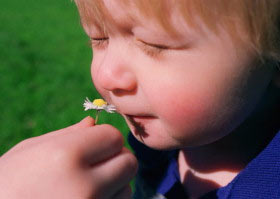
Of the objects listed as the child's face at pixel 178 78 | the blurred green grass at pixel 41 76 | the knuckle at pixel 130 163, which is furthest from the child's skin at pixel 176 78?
the blurred green grass at pixel 41 76

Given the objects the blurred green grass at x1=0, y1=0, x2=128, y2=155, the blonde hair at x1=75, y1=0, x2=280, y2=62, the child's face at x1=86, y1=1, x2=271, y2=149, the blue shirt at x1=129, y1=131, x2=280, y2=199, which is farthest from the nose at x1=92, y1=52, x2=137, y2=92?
the blurred green grass at x1=0, y1=0, x2=128, y2=155

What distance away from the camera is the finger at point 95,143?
33.3 inches

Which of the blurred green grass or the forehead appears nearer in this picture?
the forehead

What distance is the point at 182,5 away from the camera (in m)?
0.83

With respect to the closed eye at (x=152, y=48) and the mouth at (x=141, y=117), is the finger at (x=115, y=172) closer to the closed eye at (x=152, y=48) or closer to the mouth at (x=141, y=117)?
the mouth at (x=141, y=117)

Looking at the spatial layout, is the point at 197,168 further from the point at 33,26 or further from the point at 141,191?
the point at 33,26

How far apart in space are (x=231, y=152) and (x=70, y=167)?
0.53 metres

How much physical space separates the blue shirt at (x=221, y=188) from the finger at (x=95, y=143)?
33cm

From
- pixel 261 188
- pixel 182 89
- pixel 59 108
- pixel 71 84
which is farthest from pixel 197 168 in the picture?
pixel 71 84

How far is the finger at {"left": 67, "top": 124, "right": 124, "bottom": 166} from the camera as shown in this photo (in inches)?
33.3

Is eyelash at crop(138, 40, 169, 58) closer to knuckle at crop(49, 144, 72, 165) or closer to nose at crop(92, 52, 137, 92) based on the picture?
nose at crop(92, 52, 137, 92)

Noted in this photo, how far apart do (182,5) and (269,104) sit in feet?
1.37

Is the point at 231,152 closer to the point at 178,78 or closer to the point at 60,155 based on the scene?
the point at 178,78

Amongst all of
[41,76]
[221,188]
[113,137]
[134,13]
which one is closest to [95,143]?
[113,137]
